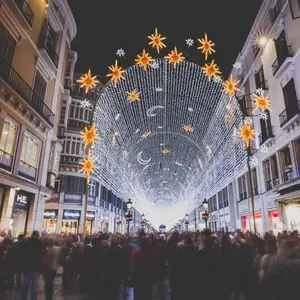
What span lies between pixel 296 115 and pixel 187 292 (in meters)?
14.0

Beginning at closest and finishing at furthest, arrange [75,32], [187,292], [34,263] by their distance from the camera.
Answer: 1. [187,292]
2. [34,263]
3. [75,32]

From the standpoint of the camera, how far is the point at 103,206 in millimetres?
35500

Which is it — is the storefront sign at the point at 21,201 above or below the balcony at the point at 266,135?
below

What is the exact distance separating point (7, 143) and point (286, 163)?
56.7 feet

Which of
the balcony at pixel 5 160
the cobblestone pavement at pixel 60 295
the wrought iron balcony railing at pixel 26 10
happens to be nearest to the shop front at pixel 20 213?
the balcony at pixel 5 160

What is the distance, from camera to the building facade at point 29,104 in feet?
43.7

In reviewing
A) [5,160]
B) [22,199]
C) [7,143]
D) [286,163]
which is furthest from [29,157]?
[286,163]

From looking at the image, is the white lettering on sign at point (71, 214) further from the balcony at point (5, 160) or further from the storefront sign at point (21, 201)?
the balcony at point (5, 160)

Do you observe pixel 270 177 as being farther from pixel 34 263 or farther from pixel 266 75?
pixel 34 263

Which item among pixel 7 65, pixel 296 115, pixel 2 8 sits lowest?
pixel 296 115

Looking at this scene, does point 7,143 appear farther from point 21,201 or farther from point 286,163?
point 286,163

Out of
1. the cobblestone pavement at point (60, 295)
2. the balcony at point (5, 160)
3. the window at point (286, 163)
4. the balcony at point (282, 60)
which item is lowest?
the cobblestone pavement at point (60, 295)

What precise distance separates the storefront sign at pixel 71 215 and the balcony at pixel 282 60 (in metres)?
22.9

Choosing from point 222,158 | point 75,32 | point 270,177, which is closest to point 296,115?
point 270,177
